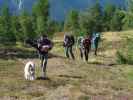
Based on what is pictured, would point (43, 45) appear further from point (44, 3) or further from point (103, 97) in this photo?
point (44, 3)

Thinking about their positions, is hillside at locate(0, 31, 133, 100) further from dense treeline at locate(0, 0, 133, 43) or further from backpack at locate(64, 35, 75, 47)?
dense treeline at locate(0, 0, 133, 43)

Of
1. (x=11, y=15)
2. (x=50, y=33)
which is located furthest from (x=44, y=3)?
(x=11, y=15)

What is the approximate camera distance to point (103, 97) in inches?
745

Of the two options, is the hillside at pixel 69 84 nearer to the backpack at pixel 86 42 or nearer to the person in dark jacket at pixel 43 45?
the person in dark jacket at pixel 43 45

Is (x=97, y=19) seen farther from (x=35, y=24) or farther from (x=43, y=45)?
(x=43, y=45)

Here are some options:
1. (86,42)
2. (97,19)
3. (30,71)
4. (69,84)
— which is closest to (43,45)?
(30,71)

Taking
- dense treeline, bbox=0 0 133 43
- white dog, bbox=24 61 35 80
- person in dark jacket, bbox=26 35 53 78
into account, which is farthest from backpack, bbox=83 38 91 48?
dense treeline, bbox=0 0 133 43

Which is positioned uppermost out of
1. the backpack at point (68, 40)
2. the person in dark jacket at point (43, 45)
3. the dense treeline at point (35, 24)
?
the person in dark jacket at point (43, 45)

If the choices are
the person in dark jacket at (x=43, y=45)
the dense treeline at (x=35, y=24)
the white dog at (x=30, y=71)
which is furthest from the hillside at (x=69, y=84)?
the dense treeline at (x=35, y=24)

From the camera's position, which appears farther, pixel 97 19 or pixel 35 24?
pixel 97 19

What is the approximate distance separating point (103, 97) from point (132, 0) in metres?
4.26

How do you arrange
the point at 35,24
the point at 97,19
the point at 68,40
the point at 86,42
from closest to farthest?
the point at 68,40
the point at 86,42
the point at 35,24
the point at 97,19

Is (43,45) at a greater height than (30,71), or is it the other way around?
(43,45)

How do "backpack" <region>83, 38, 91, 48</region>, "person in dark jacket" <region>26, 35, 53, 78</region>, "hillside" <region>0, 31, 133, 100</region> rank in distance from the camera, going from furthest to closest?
"backpack" <region>83, 38, 91, 48</region>, "person in dark jacket" <region>26, 35, 53, 78</region>, "hillside" <region>0, 31, 133, 100</region>
